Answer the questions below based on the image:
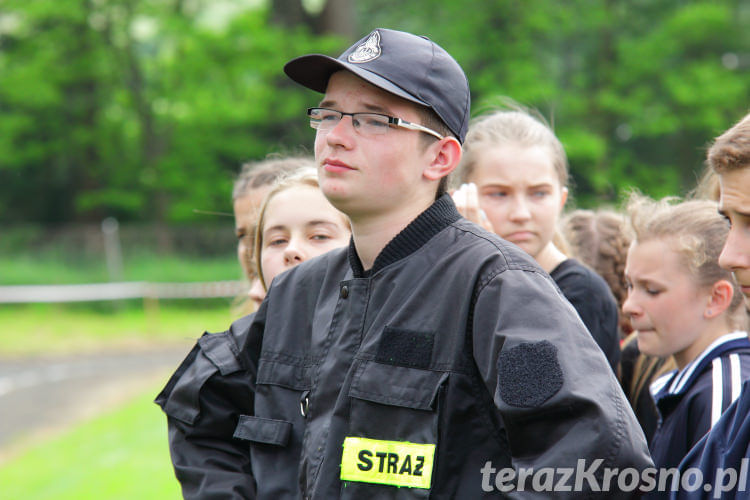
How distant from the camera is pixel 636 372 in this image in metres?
3.55

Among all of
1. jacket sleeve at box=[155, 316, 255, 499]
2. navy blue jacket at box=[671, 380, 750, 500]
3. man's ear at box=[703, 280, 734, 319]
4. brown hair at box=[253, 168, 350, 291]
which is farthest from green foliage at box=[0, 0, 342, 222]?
navy blue jacket at box=[671, 380, 750, 500]

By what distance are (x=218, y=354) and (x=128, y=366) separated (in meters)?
12.1

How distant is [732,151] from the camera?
81.5 inches

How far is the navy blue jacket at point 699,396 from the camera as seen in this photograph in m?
2.52

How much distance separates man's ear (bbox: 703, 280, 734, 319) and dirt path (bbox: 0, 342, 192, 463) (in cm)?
712

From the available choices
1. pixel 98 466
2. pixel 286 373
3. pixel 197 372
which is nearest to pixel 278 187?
pixel 197 372

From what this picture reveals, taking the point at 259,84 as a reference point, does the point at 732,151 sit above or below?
below

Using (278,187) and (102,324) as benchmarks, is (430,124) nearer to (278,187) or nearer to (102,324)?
(278,187)

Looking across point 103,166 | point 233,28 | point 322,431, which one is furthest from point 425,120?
point 103,166

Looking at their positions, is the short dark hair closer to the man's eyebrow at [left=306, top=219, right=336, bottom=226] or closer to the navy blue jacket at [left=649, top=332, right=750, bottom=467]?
the man's eyebrow at [left=306, top=219, right=336, bottom=226]

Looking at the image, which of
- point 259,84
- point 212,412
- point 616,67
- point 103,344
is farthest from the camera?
point 616,67

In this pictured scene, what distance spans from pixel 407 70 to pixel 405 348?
0.70m

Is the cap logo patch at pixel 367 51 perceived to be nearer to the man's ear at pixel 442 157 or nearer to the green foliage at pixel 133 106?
the man's ear at pixel 442 157

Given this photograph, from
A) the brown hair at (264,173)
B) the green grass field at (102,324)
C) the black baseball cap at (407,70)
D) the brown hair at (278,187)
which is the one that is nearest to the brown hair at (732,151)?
the black baseball cap at (407,70)
